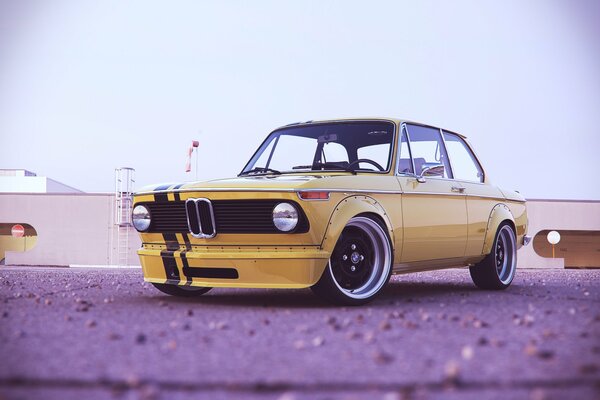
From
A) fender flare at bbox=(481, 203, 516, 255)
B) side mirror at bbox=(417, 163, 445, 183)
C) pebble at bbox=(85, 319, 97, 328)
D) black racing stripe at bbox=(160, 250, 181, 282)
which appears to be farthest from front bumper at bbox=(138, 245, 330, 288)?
fender flare at bbox=(481, 203, 516, 255)

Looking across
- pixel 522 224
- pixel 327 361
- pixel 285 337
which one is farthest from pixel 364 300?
pixel 522 224

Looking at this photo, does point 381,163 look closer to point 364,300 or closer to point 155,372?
point 364,300

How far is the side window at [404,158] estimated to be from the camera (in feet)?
21.5

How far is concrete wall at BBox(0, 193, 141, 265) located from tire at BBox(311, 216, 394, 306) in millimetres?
24421

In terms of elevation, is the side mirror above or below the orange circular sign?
above

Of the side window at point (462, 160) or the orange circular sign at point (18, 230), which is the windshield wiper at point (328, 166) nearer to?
the side window at point (462, 160)

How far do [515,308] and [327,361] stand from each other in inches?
111

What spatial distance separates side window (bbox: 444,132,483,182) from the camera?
24.7 feet

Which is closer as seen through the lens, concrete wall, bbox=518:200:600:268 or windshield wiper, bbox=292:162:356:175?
windshield wiper, bbox=292:162:356:175

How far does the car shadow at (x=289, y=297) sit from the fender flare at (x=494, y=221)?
20.8 inches

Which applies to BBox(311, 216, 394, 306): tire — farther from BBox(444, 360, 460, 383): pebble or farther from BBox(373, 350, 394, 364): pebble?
BBox(444, 360, 460, 383): pebble

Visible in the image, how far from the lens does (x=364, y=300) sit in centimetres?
570

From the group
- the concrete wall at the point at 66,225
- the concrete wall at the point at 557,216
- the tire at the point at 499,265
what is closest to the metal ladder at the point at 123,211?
the concrete wall at the point at 66,225

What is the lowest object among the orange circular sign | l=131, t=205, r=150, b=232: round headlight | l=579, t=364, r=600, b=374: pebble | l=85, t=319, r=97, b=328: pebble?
the orange circular sign
